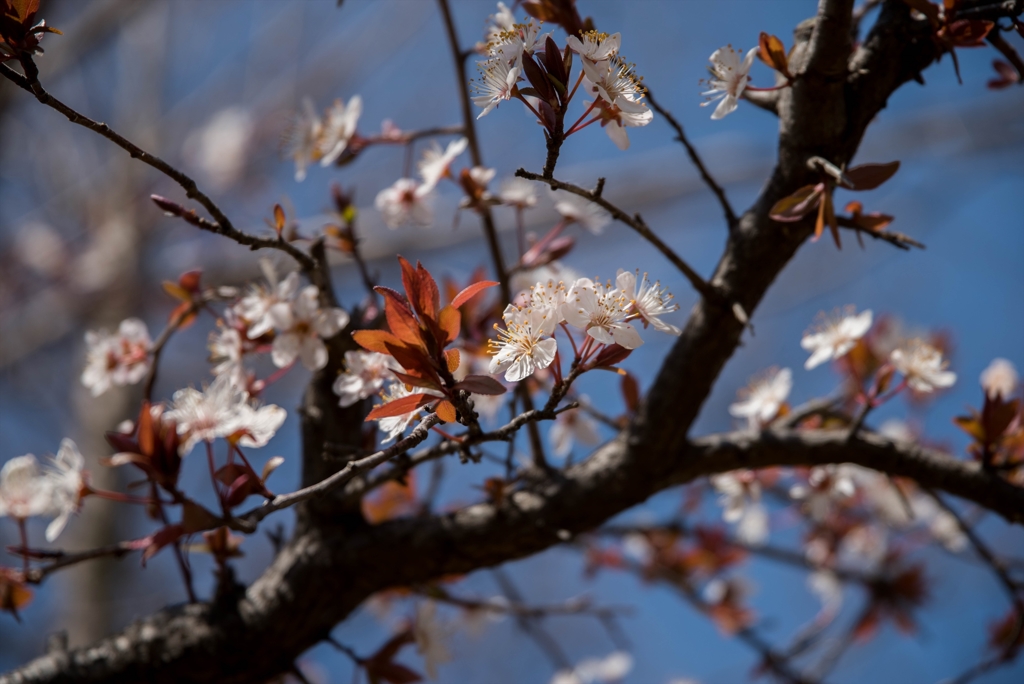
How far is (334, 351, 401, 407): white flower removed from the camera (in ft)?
3.13

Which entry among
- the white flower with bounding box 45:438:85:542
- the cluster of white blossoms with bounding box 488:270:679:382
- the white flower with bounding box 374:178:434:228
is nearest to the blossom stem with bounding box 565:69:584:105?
the cluster of white blossoms with bounding box 488:270:679:382

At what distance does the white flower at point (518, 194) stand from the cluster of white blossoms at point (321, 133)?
0.93 feet

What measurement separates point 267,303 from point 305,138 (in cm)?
41

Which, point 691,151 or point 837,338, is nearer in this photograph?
point 691,151

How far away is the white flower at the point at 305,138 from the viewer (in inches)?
50.1

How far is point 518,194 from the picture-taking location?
124 centimetres

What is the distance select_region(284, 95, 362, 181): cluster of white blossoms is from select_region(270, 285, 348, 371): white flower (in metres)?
0.33

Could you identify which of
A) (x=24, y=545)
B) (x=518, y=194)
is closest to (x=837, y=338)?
(x=518, y=194)

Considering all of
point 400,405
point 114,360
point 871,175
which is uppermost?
point 114,360

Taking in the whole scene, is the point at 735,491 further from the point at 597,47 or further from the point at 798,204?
the point at 597,47

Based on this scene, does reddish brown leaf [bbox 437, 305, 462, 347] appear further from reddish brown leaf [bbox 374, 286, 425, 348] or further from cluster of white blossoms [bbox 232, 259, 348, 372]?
cluster of white blossoms [bbox 232, 259, 348, 372]

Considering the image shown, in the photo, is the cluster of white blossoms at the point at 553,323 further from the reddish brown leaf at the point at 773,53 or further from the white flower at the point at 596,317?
the reddish brown leaf at the point at 773,53

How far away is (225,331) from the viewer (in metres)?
1.05

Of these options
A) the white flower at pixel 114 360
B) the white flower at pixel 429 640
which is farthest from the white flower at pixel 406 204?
the white flower at pixel 429 640
